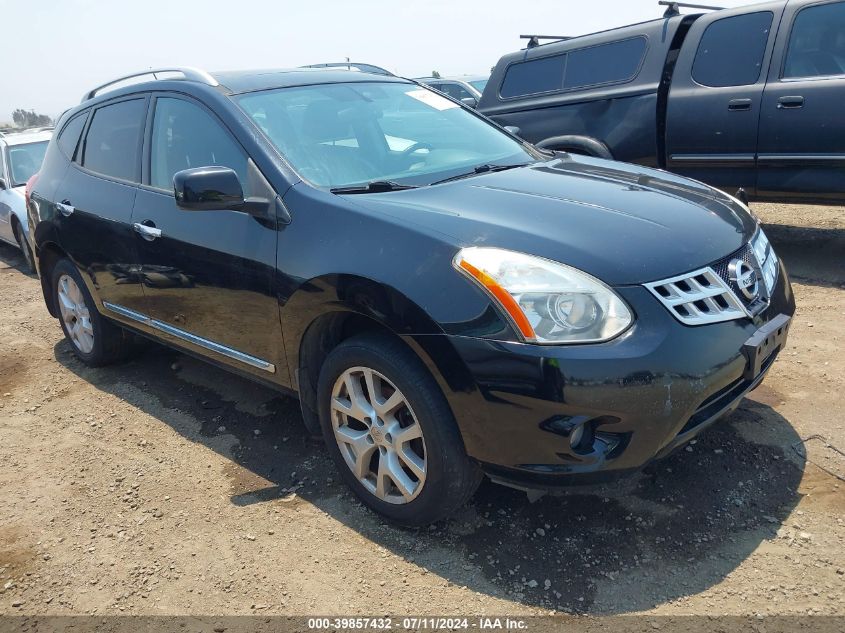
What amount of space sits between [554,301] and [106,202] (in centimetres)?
287

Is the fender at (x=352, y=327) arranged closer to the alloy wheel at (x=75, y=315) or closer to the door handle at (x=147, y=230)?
the door handle at (x=147, y=230)

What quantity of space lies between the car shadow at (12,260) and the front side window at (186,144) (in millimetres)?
5142

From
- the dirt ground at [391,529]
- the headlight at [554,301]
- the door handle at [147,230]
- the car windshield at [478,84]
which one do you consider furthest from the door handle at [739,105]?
the car windshield at [478,84]

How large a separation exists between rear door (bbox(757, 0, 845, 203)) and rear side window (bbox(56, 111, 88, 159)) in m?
4.95

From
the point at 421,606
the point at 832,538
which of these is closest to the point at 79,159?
the point at 421,606

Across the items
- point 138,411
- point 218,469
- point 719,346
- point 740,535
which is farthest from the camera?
point 138,411

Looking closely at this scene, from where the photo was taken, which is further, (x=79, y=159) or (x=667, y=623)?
(x=79, y=159)

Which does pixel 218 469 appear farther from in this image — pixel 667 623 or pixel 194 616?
pixel 667 623

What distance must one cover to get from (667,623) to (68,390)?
12.6 feet

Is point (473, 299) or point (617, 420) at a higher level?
point (473, 299)

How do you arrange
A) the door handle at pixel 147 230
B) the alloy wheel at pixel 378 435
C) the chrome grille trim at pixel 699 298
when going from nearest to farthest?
the chrome grille trim at pixel 699 298 → the alloy wheel at pixel 378 435 → the door handle at pixel 147 230

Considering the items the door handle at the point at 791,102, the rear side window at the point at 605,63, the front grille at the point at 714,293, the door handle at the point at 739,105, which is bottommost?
the front grille at the point at 714,293

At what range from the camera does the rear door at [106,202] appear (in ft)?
12.8

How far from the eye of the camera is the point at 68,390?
4551 mm
